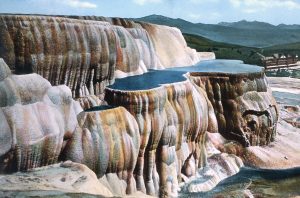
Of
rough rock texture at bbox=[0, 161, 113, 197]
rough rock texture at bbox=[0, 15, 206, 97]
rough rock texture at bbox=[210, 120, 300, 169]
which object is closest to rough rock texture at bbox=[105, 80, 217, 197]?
rough rock texture at bbox=[0, 15, 206, 97]

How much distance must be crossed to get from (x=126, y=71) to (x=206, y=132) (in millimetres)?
4142

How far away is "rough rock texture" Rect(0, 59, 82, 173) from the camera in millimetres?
10359

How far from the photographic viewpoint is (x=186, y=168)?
1702cm

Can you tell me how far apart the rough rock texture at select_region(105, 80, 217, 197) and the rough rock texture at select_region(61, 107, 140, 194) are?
0.65 meters

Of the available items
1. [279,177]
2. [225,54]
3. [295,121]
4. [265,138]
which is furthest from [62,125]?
[225,54]

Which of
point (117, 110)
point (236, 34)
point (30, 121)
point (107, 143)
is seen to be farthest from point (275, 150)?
point (236, 34)

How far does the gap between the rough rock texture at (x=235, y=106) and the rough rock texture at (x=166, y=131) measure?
2302mm

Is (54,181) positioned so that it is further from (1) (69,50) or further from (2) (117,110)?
(1) (69,50)

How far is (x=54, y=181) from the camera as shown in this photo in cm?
1033

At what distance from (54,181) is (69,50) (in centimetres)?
583

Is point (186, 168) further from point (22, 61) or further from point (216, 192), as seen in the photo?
point (22, 61)

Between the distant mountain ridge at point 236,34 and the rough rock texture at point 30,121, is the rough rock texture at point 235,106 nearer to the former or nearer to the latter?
the rough rock texture at point 30,121

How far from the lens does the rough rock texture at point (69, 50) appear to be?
534 inches

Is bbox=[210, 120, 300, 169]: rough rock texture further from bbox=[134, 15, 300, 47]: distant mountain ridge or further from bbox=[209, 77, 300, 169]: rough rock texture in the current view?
bbox=[134, 15, 300, 47]: distant mountain ridge
